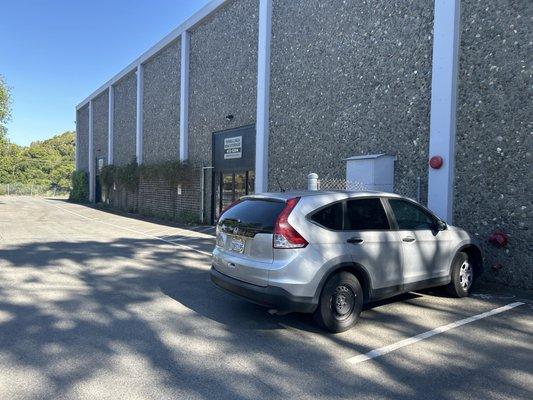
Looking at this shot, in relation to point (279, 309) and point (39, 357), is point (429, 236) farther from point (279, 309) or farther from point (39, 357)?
point (39, 357)

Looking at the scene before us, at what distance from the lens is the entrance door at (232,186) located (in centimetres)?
1617

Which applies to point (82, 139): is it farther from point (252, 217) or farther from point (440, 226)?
point (440, 226)

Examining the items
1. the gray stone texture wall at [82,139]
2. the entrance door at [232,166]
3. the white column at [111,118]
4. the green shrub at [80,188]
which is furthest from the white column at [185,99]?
the gray stone texture wall at [82,139]

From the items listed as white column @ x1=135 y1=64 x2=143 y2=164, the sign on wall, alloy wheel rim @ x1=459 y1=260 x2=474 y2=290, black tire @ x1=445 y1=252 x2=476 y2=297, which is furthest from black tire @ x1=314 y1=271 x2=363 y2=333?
white column @ x1=135 y1=64 x2=143 y2=164

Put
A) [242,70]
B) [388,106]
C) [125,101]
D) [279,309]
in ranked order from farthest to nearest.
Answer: [125,101] → [242,70] → [388,106] → [279,309]

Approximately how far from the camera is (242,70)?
16172 millimetres

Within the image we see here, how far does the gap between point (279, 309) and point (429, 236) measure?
2614 mm

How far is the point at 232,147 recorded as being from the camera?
16.8 meters

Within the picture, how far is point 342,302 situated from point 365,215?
3.82 ft

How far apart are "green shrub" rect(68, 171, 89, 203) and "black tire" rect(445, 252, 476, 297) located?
3670 centimetres

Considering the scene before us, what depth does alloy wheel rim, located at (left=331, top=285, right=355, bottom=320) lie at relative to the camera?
5.08m

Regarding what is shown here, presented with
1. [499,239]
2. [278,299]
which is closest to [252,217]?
[278,299]

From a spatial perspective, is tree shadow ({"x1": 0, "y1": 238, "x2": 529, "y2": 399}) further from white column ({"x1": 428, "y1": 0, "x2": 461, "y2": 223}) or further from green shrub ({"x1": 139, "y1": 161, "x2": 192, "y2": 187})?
green shrub ({"x1": 139, "y1": 161, "x2": 192, "y2": 187})

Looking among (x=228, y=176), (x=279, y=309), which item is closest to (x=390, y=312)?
(x=279, y=309)
